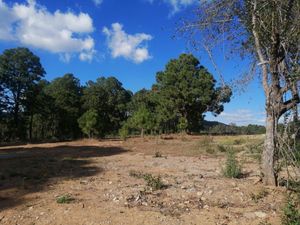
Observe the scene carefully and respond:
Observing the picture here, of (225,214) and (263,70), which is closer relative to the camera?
(225,214)

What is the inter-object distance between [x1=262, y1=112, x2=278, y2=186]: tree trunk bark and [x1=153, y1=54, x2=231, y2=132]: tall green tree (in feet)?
86.6

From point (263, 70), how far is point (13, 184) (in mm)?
5901

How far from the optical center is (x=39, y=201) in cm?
620

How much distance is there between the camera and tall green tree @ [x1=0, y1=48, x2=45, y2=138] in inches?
1361

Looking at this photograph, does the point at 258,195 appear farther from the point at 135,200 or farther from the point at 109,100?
the point at 109,100

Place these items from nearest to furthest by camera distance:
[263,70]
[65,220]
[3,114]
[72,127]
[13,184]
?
[65,220], [263,70], [13,184], [3,114], [72,127]

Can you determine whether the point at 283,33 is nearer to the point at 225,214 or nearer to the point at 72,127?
the point at 225,214

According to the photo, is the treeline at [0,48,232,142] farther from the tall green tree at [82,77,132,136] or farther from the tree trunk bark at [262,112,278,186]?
the tree trunk bark at [262,112,278,186]

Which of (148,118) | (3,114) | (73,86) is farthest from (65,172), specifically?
(73,86)

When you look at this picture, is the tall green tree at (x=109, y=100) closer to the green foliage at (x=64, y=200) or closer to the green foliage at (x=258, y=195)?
the green foliage at (x=64, y=200)

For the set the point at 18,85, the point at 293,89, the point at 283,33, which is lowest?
the point at 293,89

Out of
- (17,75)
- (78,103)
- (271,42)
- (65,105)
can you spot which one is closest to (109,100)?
(78,103)

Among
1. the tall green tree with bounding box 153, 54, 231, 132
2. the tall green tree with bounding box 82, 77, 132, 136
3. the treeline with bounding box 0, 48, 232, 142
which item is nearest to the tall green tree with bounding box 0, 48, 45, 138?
the treeline with bounding box 0, 48, 232, 142

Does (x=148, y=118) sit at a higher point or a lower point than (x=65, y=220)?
higher
